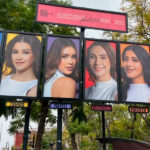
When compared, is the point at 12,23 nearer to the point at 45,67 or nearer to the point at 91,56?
the point at 45,67

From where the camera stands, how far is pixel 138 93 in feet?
32.8

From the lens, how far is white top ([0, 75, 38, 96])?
8.89 metres

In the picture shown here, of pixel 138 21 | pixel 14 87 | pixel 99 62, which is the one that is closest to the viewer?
pixel 14 87

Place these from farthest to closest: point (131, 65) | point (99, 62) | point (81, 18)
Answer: point (81, 18) < point (131, 65) < point (99, 62)

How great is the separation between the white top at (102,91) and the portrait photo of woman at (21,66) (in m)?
2.58

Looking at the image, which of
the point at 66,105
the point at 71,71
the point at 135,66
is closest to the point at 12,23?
the point at 71,71

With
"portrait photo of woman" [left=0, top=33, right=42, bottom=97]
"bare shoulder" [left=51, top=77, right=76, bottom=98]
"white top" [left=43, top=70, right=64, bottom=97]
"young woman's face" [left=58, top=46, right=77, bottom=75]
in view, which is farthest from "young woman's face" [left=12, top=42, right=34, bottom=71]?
"bare shoulder" [left=51, top=77, right=76, bottom=98]

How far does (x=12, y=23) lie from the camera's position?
12.6 metres

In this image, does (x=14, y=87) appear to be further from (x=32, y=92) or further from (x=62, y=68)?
(x=62, y=68)

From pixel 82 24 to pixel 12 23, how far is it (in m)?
4.71

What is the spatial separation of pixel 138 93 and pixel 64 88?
3753 millimetres

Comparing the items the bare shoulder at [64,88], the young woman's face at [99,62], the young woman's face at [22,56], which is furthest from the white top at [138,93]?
the young woman's face at [22,56]

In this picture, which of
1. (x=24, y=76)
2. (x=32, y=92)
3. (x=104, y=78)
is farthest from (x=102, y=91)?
(x=24, y=76)

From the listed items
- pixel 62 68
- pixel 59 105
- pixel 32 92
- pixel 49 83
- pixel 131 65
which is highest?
pixel 131 65
